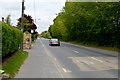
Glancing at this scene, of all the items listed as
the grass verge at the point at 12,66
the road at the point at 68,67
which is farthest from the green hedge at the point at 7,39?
the road at the point at 68,67

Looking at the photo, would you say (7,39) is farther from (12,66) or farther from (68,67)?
(68,67)

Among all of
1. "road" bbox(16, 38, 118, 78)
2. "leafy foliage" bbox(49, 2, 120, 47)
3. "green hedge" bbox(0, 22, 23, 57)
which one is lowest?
"road" bbox(16, 38, 118, 78)

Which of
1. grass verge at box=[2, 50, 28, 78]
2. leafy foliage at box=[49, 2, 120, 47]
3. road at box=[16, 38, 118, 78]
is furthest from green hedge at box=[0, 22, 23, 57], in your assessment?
leafy foliage at box=[49, 2, 120, 47]

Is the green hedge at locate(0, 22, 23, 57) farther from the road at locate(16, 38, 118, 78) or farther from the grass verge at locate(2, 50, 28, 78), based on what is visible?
the road at locate(16, 38, 118, 78)

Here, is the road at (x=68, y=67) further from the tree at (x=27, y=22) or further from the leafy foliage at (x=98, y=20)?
the tree at (x=27, y=22)

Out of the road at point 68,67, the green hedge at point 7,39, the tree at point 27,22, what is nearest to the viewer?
the road at point 68,67

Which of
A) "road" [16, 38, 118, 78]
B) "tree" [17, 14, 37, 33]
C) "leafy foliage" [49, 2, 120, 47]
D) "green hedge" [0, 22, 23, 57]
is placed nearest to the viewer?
"road" [16, 38, 118, 78]

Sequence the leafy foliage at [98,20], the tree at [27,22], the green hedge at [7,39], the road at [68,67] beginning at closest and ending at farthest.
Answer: the road at [68,67], the green hedge at [7,39], the leafy foliage at [98,20], the tree at [27,22]

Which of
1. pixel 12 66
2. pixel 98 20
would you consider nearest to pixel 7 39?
pixel 12 66

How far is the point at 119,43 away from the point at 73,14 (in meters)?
17.0

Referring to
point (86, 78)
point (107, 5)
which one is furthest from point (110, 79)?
point (107, 5)

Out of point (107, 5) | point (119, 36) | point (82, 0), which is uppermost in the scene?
point (82, 0)

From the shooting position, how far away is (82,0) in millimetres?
41094

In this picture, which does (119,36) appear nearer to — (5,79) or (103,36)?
(103,36)
